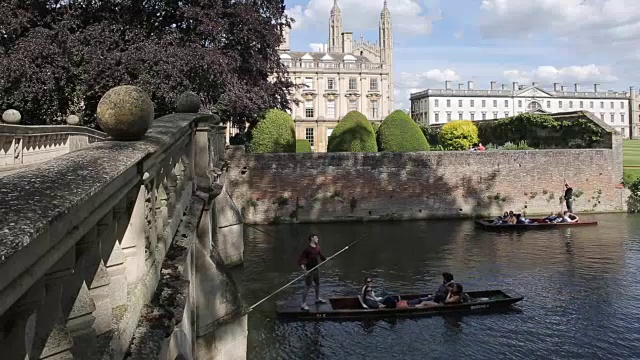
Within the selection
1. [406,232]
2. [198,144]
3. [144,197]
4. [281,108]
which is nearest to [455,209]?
[406,232]

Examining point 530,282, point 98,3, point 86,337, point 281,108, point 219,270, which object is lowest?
point 530,282

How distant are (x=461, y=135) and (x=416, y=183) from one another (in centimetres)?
1124

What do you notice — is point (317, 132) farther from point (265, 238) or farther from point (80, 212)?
point (80, 212)

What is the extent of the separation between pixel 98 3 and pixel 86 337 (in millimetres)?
18990

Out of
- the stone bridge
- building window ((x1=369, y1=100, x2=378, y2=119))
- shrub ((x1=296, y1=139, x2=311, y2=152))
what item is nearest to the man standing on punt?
the stone bridge

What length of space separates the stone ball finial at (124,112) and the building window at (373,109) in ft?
175

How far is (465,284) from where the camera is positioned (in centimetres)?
1420

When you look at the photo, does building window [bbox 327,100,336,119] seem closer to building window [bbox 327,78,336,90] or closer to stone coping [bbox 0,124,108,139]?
building window [bbox 327,78,336,90]

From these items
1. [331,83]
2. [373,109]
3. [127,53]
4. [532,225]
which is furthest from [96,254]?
[373,109]

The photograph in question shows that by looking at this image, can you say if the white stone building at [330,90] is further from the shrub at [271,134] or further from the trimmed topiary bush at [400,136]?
the shrub at [271,134]

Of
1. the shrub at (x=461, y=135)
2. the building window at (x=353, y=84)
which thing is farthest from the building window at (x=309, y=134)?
the shrub at (x=461, y=135)

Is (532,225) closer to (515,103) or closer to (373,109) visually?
(373,109)

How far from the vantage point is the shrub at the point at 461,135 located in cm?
3481

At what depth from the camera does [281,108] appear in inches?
1010
